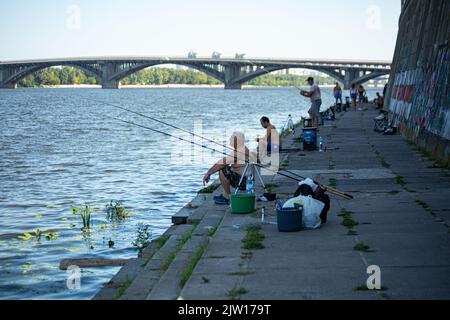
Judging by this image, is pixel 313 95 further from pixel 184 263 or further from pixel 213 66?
pixel 213 66

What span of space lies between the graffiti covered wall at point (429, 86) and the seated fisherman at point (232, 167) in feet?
19.4

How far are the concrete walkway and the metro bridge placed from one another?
11477 centimetres

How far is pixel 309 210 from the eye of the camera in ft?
36.4

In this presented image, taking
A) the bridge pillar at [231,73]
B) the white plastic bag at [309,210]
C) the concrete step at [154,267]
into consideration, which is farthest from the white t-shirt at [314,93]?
the bridge pillar at [231,73]

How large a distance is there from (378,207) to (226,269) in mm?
4796

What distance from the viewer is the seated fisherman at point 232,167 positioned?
13.8 m

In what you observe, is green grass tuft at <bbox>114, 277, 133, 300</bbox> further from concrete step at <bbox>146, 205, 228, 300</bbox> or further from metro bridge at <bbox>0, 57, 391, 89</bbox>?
metro bridge at <bbox>0, 57, 391, 89</bbox>

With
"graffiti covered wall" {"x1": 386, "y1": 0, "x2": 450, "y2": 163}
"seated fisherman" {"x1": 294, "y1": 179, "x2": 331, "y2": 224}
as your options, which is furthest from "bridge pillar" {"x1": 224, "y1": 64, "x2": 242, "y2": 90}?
"seated fisherman" {"x1": 294, "y1": 179, "x2": 331, "y2": 224}

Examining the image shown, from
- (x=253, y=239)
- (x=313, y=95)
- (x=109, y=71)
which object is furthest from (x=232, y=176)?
(x=109, y=71)

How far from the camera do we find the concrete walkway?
25.6 feet

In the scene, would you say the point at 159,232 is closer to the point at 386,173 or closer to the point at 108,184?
the point at 386,173

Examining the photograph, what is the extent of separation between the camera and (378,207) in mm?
12805

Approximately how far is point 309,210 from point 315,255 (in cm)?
183
